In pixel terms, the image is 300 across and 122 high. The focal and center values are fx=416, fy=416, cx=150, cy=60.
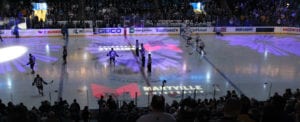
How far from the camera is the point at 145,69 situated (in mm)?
20578

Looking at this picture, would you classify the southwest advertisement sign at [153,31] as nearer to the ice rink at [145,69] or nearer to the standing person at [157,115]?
the ice rink at [145,69]

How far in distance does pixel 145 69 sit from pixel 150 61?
2.86 feet

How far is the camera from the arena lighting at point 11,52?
2323 centimetres

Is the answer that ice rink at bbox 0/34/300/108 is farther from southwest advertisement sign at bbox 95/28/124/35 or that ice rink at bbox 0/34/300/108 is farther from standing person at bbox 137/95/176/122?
standing person at bbox 137/95/176/122

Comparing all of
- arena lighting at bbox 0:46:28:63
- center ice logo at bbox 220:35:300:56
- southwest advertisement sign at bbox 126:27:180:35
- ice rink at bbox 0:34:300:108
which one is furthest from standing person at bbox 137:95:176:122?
southwest advertisement sign at bbox 126:27:180:35

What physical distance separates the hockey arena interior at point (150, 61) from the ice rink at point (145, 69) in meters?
0.05

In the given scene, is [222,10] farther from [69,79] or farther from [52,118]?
[52,118]

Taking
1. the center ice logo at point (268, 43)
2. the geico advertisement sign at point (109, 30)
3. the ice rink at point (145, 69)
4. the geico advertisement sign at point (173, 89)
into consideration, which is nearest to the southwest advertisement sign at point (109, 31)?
the geico advertisement sign at point (109, 30)

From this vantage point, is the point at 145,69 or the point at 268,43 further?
the point at 268,43

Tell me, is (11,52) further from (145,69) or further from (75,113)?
(75,113)

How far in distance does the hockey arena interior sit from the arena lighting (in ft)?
0.20

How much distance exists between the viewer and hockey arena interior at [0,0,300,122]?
28.9 ft

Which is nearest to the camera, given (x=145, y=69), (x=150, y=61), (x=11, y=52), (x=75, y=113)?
(x=75, y=113)

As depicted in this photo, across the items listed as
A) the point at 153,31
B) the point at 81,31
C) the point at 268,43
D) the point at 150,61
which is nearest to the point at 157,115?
the point at 150,61
